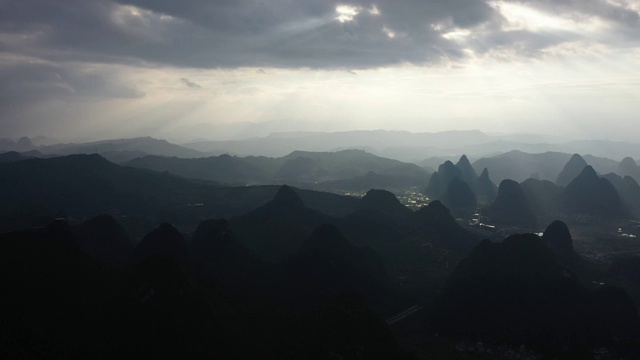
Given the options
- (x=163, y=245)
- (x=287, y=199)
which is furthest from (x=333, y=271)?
(x=287, y=199)

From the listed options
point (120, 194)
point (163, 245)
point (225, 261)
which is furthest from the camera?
point (120, 194)

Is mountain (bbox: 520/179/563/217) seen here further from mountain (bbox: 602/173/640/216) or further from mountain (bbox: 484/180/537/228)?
mountain (bbox: 602/173/640/216)

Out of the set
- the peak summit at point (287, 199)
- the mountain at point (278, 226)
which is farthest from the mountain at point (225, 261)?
the peak summit at point (287, 199)

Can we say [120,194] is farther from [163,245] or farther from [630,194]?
[630,194]

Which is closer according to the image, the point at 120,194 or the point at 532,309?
the point at 532,309

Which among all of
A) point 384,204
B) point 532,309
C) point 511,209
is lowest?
point 532,309

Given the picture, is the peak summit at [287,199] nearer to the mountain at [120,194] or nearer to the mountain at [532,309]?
the mountain at [120,194]
